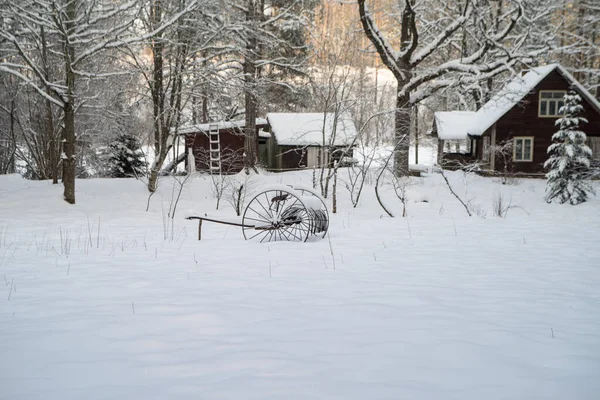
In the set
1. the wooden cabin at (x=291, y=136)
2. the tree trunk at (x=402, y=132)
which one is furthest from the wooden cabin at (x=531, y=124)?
the wooden cabin at (x=291, y=136)

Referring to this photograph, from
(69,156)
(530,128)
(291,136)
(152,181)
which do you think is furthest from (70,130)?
(530,128)

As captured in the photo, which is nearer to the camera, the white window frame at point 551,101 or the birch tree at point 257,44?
the birch tree at point 257,44

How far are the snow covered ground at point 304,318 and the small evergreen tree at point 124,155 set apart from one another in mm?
16033

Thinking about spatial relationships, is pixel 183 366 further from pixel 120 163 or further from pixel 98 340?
pixel 120 163

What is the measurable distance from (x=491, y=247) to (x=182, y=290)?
5190 mm

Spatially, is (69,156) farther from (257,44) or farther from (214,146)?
(214,146)

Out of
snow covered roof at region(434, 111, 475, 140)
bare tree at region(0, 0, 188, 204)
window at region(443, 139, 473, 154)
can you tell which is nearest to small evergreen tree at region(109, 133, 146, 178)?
bare tree at region(0, 0, 188, 204)

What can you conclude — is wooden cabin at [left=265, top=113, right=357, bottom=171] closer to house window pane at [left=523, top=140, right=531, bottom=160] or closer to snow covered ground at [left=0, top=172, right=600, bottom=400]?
house window pane at [left=523, top=140, right=531, bottom=160]

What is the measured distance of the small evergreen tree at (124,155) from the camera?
23344mm

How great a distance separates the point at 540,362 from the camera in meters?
3.12

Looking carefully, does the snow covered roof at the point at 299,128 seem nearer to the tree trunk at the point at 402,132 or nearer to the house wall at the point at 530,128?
the tree trunk at the point at 402,132

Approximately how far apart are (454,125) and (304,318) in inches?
952

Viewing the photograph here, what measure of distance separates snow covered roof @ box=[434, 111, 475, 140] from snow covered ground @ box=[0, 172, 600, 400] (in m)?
17.1

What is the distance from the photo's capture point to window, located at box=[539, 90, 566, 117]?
21.7m
